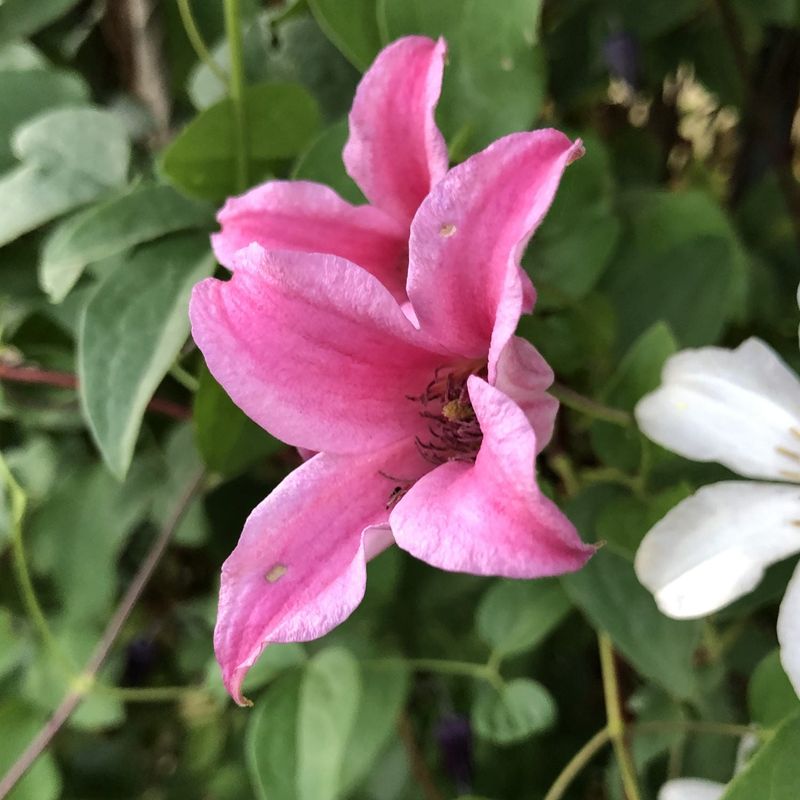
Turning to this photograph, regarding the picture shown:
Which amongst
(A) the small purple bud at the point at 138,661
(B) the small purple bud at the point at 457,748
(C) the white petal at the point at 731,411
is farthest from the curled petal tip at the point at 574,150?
(A) the small purple bud at the point at 138,661

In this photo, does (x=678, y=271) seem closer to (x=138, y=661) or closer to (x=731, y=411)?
(x=731, y=411)

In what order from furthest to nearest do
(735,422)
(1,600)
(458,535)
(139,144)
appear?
(1,600), (139,144), (735,422), (458,535)

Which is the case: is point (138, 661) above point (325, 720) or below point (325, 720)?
below

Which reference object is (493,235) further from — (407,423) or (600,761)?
(600,761)

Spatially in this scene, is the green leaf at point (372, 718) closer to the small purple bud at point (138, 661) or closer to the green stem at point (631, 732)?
the green stem at point (631, 732)

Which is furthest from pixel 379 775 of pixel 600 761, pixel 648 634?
pixel 648 634

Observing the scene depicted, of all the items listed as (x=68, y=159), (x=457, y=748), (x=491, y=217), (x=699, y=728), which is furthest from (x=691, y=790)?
(x=68, y=159)

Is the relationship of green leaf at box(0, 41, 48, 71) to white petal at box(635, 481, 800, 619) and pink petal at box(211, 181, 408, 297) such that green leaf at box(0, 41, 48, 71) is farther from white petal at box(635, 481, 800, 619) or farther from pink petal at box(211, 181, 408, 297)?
white petal at box(635, 481, 800, 619)
